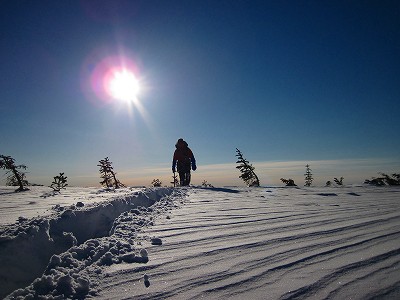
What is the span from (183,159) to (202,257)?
9.78m

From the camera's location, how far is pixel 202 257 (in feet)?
7.89

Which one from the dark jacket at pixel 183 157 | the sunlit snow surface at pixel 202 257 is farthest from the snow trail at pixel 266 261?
the dark jacket at pixel 183 157

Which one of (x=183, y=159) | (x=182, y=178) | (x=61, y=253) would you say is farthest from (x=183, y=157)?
(x=61, y=253)

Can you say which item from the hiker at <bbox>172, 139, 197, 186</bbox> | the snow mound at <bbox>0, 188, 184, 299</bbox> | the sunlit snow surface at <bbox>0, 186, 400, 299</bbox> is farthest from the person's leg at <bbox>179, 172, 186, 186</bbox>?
the snow mound at <bbox>0, 188, 184, 299</bbox>

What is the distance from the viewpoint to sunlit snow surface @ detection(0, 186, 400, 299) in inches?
71.8

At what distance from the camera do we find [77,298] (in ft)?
5.58

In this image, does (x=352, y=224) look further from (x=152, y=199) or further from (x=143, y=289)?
(x=152, y=199)

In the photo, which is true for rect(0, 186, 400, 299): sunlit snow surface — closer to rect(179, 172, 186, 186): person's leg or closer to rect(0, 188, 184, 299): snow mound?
rect(0, 188, 184, 299): snow mound

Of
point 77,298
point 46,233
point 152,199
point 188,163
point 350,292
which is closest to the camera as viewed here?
point 77,298

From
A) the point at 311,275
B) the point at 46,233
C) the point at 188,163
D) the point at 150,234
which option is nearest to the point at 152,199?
the point at 150,234

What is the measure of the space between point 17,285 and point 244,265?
1.88 m

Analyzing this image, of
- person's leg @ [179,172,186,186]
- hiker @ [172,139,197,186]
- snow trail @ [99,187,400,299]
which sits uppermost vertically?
hiker @ [172,139,197,186]

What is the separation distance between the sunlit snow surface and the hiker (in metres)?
8.12

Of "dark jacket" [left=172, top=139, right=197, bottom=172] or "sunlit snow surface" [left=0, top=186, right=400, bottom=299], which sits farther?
"dark jacket" [left=172, top=139, right=197, bottom=172]
